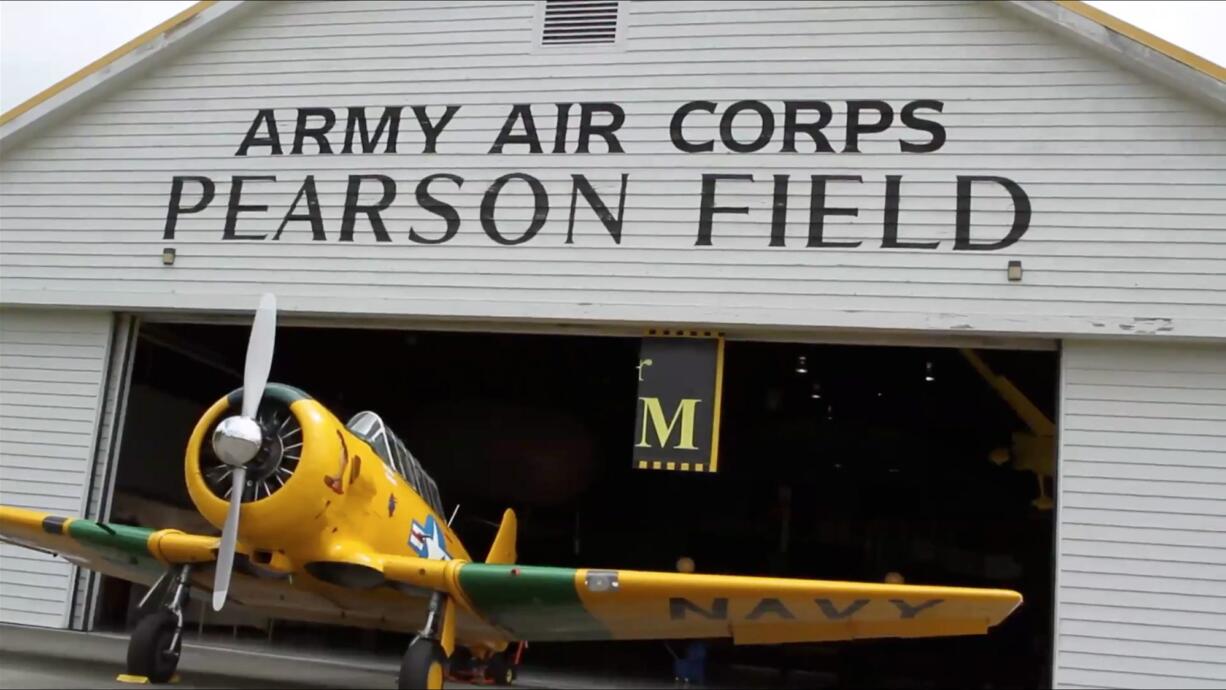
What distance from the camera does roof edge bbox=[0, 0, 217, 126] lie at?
11.6 meters

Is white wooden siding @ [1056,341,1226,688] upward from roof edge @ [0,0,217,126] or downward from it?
downward

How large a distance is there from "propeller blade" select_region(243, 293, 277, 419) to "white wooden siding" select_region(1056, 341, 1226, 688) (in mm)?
6236

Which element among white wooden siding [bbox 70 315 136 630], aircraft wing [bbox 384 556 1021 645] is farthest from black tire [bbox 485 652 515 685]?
white wooden siding [bbox 70 315 136 630]

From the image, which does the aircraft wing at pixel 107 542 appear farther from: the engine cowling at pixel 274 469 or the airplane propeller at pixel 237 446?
the airplane propeller at pixel 237 446

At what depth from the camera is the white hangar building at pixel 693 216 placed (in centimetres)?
884

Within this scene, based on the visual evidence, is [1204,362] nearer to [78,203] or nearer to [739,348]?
[739,348]

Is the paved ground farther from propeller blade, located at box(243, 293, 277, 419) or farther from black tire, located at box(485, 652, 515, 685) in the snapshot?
propeller blade, located at box(243, 293, 277, 419)

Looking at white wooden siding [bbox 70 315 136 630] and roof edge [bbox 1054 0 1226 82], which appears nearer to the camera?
roof edge [bbox 1054 0 1226 82]

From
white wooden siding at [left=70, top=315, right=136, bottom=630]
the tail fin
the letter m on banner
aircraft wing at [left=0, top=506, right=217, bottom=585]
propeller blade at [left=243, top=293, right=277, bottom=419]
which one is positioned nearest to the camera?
propeller blade at [left=243, top=293, right=277, bottom=419]

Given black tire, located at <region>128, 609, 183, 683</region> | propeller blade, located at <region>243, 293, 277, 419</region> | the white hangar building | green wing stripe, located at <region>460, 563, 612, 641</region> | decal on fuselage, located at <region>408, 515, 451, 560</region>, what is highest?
the white hangar building

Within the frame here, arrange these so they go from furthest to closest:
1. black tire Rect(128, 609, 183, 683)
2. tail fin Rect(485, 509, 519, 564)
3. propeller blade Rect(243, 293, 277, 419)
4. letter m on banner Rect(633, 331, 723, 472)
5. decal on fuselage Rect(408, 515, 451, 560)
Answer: tail fin Rect(485, 509, 519, 564)
letter m on banner Rect(633, 331, 723, 472)
decal on fuselage Rect(408, 515, 451, 560)
black tire Rect(128, 609, 183, 683)
propeller blade Rect(243, 293, 277, 419)

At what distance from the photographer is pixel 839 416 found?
16.8m

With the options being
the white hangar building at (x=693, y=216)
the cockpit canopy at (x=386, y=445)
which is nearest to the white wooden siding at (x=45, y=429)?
the white hangar building at (x=693, y=216)

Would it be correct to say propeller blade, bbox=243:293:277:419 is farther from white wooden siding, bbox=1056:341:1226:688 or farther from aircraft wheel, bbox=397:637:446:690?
white wooden siding, bbox=1056:341:1226:688
